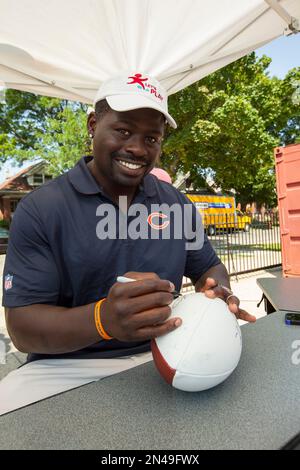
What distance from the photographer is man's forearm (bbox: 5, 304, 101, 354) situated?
4.23 feet

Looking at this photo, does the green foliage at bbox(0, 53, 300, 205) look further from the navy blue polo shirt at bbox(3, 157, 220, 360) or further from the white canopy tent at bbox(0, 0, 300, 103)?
the navy blue polo shirt at bbox(3, 157, 220, 360)

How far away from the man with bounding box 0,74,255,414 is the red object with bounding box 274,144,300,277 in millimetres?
5617

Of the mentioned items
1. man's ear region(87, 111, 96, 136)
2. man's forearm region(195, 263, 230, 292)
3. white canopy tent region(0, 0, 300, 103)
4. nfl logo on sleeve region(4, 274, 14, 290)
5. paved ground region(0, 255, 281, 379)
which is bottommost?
paved ground region(0, 255, 281, 379)

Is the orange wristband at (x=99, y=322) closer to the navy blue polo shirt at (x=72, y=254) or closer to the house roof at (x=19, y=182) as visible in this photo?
the navy blue polo shirt at (x=72, y=254)

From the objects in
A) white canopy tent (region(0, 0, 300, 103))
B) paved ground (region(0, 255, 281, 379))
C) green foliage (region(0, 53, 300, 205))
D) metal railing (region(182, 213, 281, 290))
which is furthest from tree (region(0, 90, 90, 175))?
white canopy tent (region(0, 0, 300, 103))

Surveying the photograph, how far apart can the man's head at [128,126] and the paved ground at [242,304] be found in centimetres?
307

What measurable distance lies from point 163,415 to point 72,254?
86 centimetres

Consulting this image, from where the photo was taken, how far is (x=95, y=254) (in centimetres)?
177

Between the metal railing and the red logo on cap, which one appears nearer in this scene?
the red logo on cap

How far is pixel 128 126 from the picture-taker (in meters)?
1.78

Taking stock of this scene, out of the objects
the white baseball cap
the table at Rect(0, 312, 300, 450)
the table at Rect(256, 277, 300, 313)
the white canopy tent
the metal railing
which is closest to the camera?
the table at Rect(0, 312, 300, 450)

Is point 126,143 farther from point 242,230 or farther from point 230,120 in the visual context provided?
point 230,120
